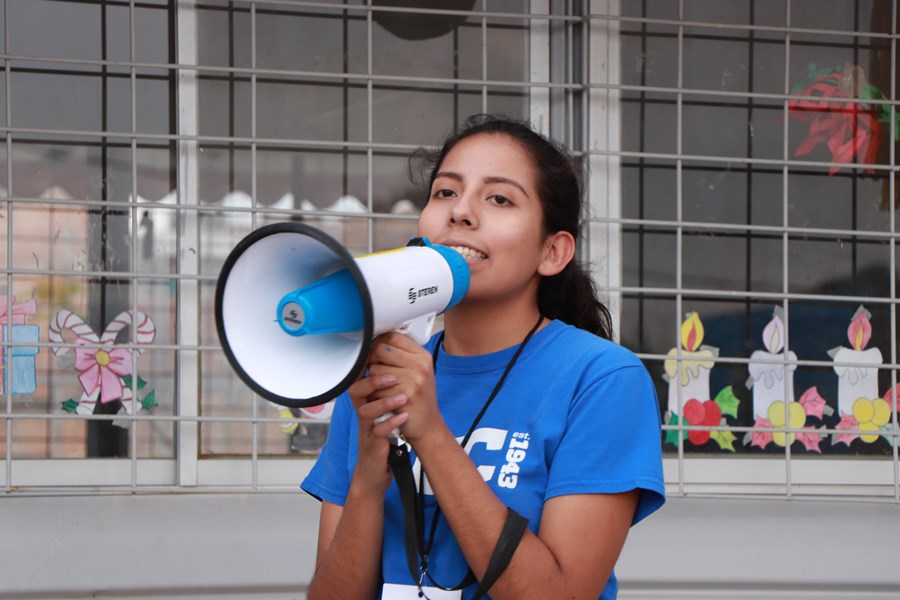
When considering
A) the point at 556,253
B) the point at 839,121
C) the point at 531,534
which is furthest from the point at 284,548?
the point at 839,121

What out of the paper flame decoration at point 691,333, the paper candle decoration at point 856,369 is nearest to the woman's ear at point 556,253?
the paper flame decoration at point 691,333

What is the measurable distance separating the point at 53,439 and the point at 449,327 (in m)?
1.85

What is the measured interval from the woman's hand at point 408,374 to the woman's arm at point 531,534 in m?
0.02

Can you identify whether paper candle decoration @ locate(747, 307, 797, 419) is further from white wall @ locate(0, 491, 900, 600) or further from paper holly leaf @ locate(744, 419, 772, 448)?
white wall @ locate(0, 491, 900, 600)

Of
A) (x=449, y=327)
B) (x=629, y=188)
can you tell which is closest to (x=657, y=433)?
(x=449, y=327)

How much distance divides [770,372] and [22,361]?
234 centimetres

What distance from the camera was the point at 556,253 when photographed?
149cm

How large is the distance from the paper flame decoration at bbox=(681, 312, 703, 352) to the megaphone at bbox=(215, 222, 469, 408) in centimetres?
203

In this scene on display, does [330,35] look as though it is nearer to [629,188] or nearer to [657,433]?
[629,188]

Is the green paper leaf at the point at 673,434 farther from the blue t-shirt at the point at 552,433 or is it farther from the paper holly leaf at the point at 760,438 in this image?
the blue t-shirt at the point at 552,433

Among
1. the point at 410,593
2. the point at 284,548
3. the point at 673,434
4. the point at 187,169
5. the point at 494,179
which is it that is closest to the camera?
the point at 410,593

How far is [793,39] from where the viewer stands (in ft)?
10.1

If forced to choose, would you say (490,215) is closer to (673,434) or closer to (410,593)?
(410,593)

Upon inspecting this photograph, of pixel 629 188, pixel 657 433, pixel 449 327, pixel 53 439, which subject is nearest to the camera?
pixel 657 433
